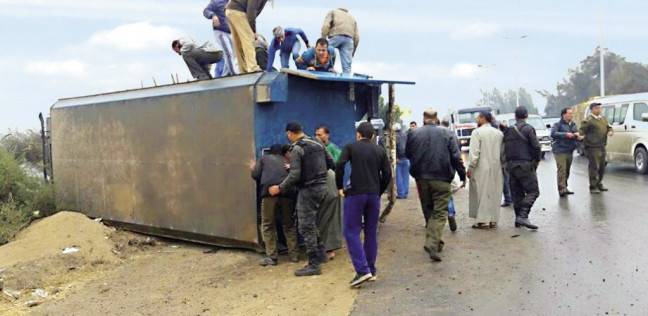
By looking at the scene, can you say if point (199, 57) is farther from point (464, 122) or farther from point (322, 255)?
point (464, 122)

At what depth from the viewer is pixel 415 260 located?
7148 mm

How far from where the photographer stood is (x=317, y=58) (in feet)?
28.3

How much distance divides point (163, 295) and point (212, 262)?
4.44 feet

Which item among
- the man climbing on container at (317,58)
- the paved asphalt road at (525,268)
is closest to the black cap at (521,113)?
the paved asphalt road at (525,268)

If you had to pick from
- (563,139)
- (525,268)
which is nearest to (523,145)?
(525,268)

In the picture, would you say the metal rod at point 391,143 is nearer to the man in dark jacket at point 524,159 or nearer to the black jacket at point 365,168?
the man in dark jacket at point 524,159

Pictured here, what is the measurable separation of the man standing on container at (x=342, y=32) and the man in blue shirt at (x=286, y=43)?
31.0 inches

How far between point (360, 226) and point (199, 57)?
Result: 4.64 m

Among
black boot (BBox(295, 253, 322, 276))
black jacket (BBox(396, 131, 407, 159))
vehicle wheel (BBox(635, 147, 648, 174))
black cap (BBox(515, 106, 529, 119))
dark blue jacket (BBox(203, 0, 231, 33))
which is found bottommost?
black boot (BBox(295, 253, 322, 276))

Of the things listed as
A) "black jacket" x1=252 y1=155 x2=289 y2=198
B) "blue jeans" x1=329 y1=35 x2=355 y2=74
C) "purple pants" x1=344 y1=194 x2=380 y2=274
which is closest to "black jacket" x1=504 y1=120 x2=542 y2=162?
"blue jeans" x1=329 y1=35 x2=355 y2=74

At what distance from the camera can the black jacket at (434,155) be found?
716 centimetres

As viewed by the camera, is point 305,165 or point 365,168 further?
point 305,165

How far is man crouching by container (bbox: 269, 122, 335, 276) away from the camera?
22.6ft

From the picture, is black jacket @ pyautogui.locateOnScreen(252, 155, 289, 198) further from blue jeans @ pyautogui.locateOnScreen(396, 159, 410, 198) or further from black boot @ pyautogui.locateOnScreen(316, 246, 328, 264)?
blue jeans @ pyautogui.locateOnScreen(396, 159, 410, 198)
